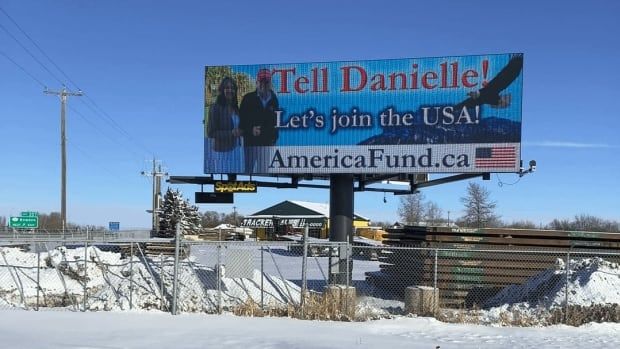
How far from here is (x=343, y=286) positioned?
13.0 metres

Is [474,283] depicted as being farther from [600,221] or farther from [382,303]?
[600,221]

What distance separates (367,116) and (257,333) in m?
9.32

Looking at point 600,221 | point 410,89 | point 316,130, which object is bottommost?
point 600,221

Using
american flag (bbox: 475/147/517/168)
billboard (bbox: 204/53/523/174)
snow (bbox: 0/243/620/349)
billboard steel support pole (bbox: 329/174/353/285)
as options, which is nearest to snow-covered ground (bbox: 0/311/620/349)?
snow (bbox: 0/243/620/349)

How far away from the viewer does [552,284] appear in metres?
14.1

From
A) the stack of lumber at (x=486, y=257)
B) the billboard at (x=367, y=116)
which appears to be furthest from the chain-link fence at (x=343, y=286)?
the billboard at (x=367, y=116)

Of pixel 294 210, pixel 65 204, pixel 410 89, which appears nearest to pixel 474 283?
pixel 410 89

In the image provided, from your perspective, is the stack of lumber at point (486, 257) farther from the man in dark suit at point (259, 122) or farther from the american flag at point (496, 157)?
the man in dark suit at point (259, 122)

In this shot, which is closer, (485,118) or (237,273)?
(237,273)

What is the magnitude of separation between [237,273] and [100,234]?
4446 centimetres

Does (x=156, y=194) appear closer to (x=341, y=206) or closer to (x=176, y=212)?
(x=176, y=212)

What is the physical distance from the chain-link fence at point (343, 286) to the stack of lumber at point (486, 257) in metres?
0.03

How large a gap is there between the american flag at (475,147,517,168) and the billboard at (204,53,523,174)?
0.09ft

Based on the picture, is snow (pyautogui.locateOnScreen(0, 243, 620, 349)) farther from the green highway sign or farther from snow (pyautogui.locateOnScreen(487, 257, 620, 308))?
the green highway sign
